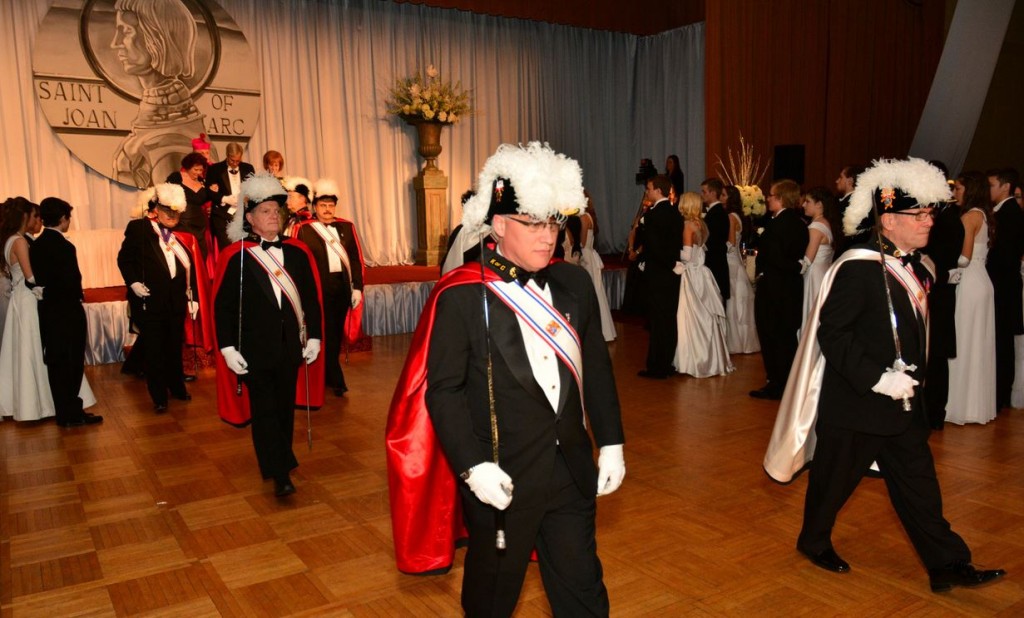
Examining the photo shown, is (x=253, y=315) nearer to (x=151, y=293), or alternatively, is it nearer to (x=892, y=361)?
(x=151, y=293)

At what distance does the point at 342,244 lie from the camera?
6969 millimetres

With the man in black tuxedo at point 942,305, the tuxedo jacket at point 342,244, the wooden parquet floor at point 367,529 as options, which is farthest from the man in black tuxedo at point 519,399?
the tuxedo jacket at point 342,244

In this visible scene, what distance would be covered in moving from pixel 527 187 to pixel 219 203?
711cm

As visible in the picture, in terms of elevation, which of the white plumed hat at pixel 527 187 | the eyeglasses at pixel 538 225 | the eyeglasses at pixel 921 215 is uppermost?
the white plumed hat at pixel 527 187

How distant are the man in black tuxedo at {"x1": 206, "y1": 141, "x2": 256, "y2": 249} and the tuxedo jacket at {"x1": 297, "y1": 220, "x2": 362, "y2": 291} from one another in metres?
1.93

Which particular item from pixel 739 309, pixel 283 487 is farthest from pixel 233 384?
pixel 739 309

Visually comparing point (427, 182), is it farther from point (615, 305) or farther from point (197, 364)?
point (197, 364)

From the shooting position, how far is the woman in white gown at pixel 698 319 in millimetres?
7309

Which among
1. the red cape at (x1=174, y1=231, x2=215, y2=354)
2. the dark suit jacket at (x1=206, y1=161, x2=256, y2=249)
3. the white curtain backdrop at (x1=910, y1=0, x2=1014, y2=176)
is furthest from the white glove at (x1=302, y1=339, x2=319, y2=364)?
the white curtain backdrop at (x1=910, y1=0, x2=1014, y2=176)

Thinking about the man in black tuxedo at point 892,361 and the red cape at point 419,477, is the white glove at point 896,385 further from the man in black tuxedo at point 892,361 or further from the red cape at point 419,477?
the red cape at point 419,477

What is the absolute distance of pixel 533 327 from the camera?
225cm

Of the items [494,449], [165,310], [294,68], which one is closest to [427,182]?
[294,68]

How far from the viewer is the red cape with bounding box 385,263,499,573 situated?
2.41m

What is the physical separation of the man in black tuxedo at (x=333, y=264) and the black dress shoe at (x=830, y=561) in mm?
4178
